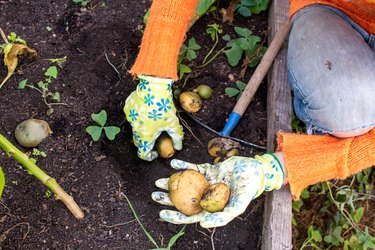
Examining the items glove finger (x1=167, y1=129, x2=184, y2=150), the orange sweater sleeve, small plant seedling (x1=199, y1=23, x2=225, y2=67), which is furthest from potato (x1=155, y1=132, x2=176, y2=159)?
the orange sweater sleeve

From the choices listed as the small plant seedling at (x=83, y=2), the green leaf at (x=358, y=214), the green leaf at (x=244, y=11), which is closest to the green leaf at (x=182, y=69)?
the green leaf at (x=244, y=11)

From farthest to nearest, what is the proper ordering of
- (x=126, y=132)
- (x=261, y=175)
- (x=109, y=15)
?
(x=109, y=15)
(x=126, y=132)
(x=261, y=175)

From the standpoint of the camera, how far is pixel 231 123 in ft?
6.37

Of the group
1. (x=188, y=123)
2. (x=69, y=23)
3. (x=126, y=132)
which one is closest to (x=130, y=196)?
(x=126, y=132)

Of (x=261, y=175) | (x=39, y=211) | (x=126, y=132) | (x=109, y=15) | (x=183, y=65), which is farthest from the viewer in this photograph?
(x=109, y=15)

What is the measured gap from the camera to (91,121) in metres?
1.94

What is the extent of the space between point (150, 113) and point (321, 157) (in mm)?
586

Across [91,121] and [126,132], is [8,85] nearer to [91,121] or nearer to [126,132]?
[91,121]

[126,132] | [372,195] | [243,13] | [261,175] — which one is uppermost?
[243,13]

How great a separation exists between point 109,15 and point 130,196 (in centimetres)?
84

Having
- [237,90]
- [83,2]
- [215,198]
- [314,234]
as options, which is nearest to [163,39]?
[237,90]

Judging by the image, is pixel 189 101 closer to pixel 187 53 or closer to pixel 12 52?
pixel 187 53

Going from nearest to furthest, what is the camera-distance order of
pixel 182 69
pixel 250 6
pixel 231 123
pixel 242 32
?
pixel 231 123
pixel 182 69
pixel 242 32
pixel 250 6

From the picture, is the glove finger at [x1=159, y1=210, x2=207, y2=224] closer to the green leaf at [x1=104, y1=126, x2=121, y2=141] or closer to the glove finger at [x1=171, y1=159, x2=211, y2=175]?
the glove finger at [x1=171, y1=159, x2=211, y2=175]
